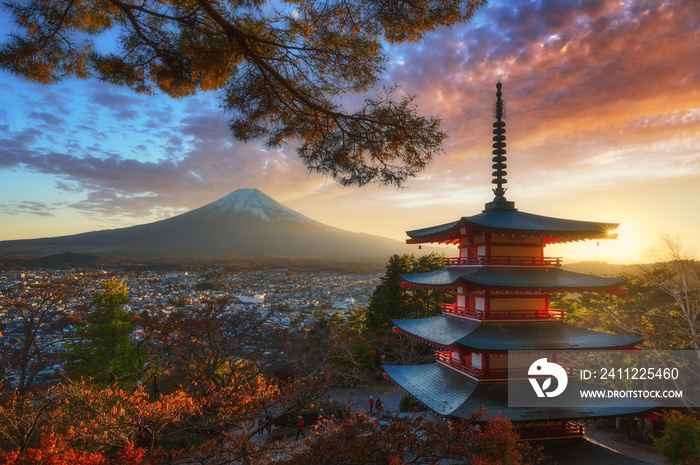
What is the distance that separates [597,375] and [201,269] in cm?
6394

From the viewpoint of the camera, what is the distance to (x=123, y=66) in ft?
22.0

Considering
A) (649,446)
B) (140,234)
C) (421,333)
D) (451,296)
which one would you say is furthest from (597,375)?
(140,234)

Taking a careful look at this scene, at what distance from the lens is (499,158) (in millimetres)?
11539

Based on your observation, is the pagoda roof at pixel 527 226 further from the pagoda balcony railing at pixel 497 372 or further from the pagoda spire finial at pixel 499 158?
the pagoda balcony railing at pixel 497 372

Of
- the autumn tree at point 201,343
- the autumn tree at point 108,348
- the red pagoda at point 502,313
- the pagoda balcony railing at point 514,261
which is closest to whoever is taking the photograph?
the red pagoda at point 502,313

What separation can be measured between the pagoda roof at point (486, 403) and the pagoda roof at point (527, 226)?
3994mm

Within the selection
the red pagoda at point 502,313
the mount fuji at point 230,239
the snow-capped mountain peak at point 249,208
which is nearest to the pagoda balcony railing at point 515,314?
the red pagoda at point 502,313

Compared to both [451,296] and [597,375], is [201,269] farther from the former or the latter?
[597,375]

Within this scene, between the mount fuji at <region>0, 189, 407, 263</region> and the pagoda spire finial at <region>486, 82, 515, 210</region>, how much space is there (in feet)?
259

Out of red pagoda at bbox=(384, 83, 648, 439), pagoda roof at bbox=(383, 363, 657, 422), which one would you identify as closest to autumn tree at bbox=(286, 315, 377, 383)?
red pagoda at bbox=(384, 83, 648, 439)

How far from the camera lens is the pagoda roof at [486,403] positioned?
891 centimetres

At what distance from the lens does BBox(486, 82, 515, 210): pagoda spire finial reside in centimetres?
1138

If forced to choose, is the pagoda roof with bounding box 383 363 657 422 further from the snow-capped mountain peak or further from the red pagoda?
the snow-capped mountain peak

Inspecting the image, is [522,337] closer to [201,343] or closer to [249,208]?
[201,343]
